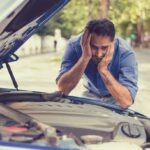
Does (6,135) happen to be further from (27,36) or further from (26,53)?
(26,53)

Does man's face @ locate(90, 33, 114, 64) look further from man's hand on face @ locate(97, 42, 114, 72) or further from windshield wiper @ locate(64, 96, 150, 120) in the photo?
windshield wiper @ locate(64, 96, 150, 120)

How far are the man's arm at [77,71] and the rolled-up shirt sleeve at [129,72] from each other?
0.30 metres

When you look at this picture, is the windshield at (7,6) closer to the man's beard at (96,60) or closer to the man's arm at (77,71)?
the man's arm at (77,71)

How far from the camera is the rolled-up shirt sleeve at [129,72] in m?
4.82

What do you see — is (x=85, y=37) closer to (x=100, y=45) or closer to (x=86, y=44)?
(x=86, y=44)

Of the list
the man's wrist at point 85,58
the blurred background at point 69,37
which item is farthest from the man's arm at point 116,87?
the blurred background at point 69,37

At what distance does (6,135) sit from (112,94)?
5.84 feet

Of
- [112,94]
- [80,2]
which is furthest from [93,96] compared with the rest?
[80,2]

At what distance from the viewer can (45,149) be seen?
311 cm

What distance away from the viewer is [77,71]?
4.91m

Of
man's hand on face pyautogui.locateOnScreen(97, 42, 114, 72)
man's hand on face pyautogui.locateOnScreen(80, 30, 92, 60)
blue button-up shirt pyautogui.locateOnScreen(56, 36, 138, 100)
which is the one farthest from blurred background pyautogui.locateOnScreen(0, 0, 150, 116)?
man's hand on face pyautogui.locateOnScreen(80, 30, 92, 60)

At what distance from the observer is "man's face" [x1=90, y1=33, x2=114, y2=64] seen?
4.56 metres

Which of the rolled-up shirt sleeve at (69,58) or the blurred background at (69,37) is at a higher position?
the rolled-up shirt sleeve at (69,58)

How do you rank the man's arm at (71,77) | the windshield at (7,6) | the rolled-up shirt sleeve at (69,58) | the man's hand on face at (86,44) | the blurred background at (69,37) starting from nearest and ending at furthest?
the windshield at (7,6) < the man's hand on face at (86,44) < the man's arm at (71,77) < the rolled-up shirt sleeve at (69,58) < the blurred background at (69,37)
